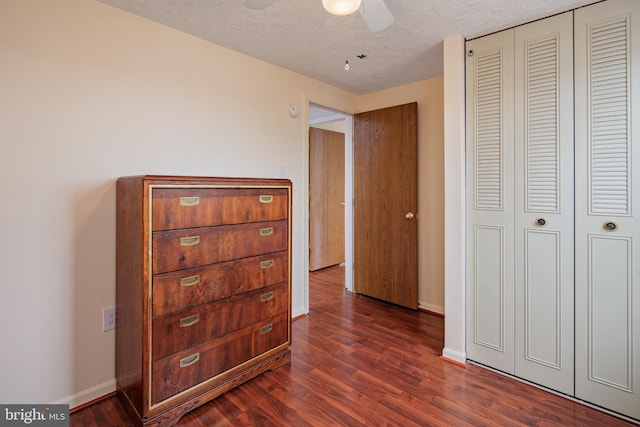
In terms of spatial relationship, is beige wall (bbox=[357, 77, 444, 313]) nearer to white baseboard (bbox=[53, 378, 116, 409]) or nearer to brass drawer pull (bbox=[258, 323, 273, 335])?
brass drawer pull (bbox=[258, 323, 273, 335])

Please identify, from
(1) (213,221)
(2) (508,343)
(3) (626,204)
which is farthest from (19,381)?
(3) (626,204)

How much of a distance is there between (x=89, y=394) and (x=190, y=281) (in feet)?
2.97

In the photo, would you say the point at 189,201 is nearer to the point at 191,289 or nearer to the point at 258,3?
the point at 191,289

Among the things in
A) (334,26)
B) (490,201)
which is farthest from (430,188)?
(334,26)

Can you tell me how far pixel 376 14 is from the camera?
4.86 feet

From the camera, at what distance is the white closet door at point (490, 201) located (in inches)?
82.0

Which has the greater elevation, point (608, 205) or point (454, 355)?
point (608, 205)

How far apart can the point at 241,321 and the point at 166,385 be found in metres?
0.49

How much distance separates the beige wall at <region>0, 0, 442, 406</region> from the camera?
1584mm

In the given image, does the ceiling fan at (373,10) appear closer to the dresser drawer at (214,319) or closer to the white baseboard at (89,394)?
the dresser drawer at (214,319)

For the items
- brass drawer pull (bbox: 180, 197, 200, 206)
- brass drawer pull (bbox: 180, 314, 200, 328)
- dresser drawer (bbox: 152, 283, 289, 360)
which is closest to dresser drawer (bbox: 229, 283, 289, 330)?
dresser drawer (bbox: 152, 283, 289, 360)

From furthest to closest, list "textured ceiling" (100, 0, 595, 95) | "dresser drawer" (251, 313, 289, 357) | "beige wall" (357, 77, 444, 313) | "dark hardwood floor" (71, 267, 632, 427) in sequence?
"beige wall" (357, 77, 444, 313) < "dresser drawer" (251, 313, 289, 357) < "textured ceiling" (100, 0, 595, 95) < "dark hardwood floor" (71, 267, 632, 427)

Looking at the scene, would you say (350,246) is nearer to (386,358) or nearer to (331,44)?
(386,358)

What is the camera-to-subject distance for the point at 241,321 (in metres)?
1.95
